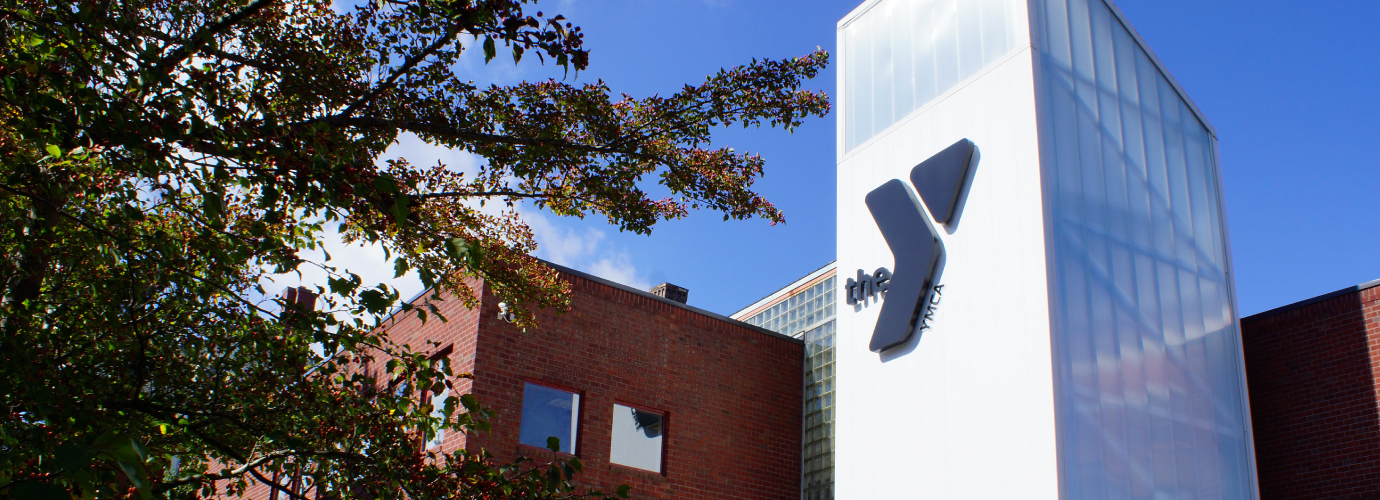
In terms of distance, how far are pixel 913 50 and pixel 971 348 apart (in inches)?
155

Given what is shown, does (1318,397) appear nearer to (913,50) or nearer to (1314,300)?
(1314,300)

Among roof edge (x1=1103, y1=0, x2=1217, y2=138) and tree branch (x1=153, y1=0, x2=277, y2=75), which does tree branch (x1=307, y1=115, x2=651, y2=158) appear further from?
roof edge (x1=1103, y1=0, x2=1217, y2=138)

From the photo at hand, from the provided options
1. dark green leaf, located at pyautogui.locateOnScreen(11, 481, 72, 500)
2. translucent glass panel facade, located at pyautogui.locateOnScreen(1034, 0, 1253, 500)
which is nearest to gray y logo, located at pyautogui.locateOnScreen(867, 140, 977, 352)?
translucent glass panel facade, located at pyautogui.locateOnScreen(1034, 0, 1253, 500)

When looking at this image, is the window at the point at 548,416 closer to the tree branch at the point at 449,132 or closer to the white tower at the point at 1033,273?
the white tower at the point at 1033,273

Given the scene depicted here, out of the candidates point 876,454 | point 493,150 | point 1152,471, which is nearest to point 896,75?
point 876,454

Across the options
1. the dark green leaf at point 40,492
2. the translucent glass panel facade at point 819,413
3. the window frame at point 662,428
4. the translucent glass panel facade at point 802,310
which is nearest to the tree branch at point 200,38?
the dark green leaf at point 40,492

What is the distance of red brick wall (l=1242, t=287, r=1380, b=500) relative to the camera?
11.3m

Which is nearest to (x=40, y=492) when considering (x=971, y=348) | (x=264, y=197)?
(x=264, y=197)

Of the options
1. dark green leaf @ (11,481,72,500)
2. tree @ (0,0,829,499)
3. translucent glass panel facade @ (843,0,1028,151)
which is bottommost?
dark green leaf @ (11,481,72,500)

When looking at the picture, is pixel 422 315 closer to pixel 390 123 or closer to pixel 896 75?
pixel 390 123

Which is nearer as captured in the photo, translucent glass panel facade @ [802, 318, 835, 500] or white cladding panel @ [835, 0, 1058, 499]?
white cladding panel @ [835, 0, 1058, 499]

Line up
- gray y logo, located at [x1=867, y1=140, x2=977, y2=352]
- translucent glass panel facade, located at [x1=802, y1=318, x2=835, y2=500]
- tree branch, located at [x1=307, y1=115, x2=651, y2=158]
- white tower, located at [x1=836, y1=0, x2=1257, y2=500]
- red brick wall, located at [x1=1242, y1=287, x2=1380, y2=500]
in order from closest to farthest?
tree branch, located at [x1=307, y1=115, x2=651, y2=158] < white tower, located at [x1=836, y1=0, x2=1257, y2=500] < gray y logo, located at [x1=867, y1=140, x2=977, y2=352] < red brick wall, located at [x1=1242, y1=287, x2=1380, y2=500] < translucent glass panel facade, located at [x1=802, y1=318, x2=835, y2=500]

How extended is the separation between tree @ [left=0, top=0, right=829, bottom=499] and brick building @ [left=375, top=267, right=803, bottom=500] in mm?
4999

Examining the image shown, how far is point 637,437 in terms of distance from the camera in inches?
554
